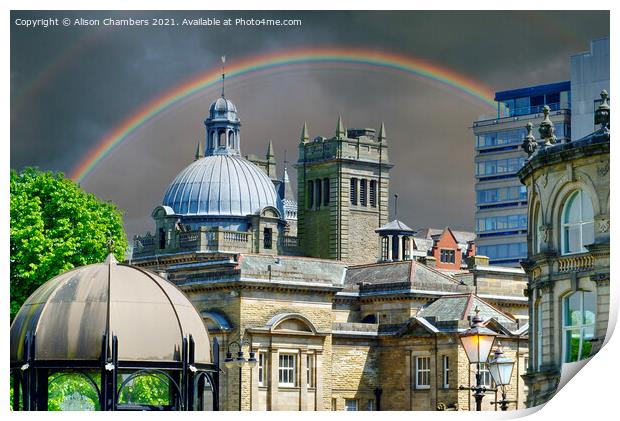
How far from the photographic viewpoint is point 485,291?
406 feet

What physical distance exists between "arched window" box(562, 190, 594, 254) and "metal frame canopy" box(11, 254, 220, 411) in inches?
810

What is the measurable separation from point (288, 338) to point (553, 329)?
48.5 meters

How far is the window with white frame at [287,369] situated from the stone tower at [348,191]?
3507 centimetres

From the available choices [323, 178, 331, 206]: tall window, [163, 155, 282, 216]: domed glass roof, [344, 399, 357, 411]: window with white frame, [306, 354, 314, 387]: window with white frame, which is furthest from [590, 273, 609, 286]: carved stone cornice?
[323, 178, 331, 206]: tall window

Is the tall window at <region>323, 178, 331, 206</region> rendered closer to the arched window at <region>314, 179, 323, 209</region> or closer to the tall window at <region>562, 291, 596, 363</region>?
the arched window at <region>314, 179, 323, 209</region>

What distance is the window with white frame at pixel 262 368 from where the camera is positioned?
109 m

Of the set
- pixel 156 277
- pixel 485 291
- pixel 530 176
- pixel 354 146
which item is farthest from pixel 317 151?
pixel 156 277

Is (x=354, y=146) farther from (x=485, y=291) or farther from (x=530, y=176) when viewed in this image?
(x=530, y=176)

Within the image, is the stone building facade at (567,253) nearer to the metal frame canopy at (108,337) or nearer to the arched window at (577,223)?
the arched window at (577,223)

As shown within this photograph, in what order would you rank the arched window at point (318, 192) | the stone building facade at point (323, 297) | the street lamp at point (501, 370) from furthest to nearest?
the arched window at point (318, 192)
the stone building facade at point (323, 297)
the street lamp at point (501, 370)

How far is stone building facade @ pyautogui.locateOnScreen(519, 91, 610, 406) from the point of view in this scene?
59438 millimetres

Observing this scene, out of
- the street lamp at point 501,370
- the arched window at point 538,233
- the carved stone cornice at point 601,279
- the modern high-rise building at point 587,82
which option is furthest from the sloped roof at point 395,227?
the street lamp at point 501,370

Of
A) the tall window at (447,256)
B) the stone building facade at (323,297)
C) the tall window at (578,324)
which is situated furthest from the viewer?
the tall window at (447,256)

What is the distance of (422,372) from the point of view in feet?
374
